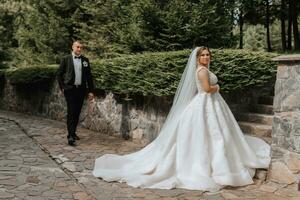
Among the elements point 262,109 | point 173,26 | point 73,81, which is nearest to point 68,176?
point 73,81

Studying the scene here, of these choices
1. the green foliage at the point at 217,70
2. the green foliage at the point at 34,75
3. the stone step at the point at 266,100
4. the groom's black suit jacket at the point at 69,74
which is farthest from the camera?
the green foliage at the point at 34,75

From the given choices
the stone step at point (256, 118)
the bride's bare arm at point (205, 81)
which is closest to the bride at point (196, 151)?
the bride's bare arm at point (205, 81)

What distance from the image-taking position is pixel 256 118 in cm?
753

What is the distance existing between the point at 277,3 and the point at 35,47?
9726 millimetres

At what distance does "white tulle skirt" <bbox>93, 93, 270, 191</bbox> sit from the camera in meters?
5.43

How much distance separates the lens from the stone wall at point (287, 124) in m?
5.21

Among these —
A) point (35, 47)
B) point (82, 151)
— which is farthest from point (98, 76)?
point (35, 47)

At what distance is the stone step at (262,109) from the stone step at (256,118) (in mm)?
209

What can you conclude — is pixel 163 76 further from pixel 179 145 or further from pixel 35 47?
pixel 35 47

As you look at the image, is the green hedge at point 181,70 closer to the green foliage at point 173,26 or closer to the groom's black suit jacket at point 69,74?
the groom's black suit jacket at point 69,74

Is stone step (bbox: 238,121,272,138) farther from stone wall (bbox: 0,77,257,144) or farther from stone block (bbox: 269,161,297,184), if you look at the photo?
stone block (bbox: 269,161,297,184)

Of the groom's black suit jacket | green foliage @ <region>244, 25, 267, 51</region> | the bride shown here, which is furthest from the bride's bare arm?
green foliage @ <region>244, 25, 267, 51</region>

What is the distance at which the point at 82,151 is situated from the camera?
743cm

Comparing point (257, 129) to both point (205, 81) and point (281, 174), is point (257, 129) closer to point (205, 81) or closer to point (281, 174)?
point (205, 81)
